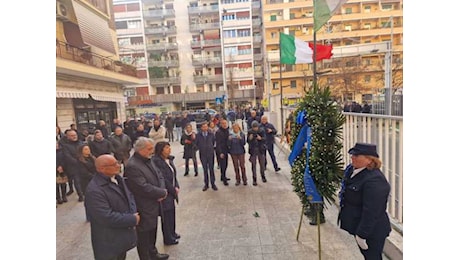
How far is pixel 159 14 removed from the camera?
44.9m

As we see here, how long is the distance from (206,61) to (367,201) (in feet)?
144

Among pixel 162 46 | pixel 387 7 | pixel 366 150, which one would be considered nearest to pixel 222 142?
pixel 366 150

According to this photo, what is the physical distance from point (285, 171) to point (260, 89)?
119 feet

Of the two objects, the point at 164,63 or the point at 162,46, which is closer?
the point at 164,63

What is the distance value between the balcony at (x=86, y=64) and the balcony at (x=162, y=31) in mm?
32169

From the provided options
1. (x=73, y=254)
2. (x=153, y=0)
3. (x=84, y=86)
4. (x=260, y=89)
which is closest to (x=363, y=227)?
(x=73, y=254)

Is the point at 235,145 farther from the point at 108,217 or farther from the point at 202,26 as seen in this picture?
the point at 202,26

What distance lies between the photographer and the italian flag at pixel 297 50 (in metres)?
8.76

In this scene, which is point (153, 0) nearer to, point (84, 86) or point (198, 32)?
point (198, 32)

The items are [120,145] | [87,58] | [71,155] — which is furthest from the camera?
[87,58]

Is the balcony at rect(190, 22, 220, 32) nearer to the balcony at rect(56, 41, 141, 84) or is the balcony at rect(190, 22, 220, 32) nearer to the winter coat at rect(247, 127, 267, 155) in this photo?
the balcony at rect(56, 41, 141, 84)

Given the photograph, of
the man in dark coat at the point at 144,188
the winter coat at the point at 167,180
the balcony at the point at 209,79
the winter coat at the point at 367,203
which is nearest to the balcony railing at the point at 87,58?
the winter coat at the point at 167,180

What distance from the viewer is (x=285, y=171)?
8.02m

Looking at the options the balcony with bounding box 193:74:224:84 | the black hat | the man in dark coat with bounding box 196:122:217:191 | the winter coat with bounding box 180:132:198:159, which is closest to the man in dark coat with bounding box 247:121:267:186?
the man in dark coat with bounding box 196:122:217:191
